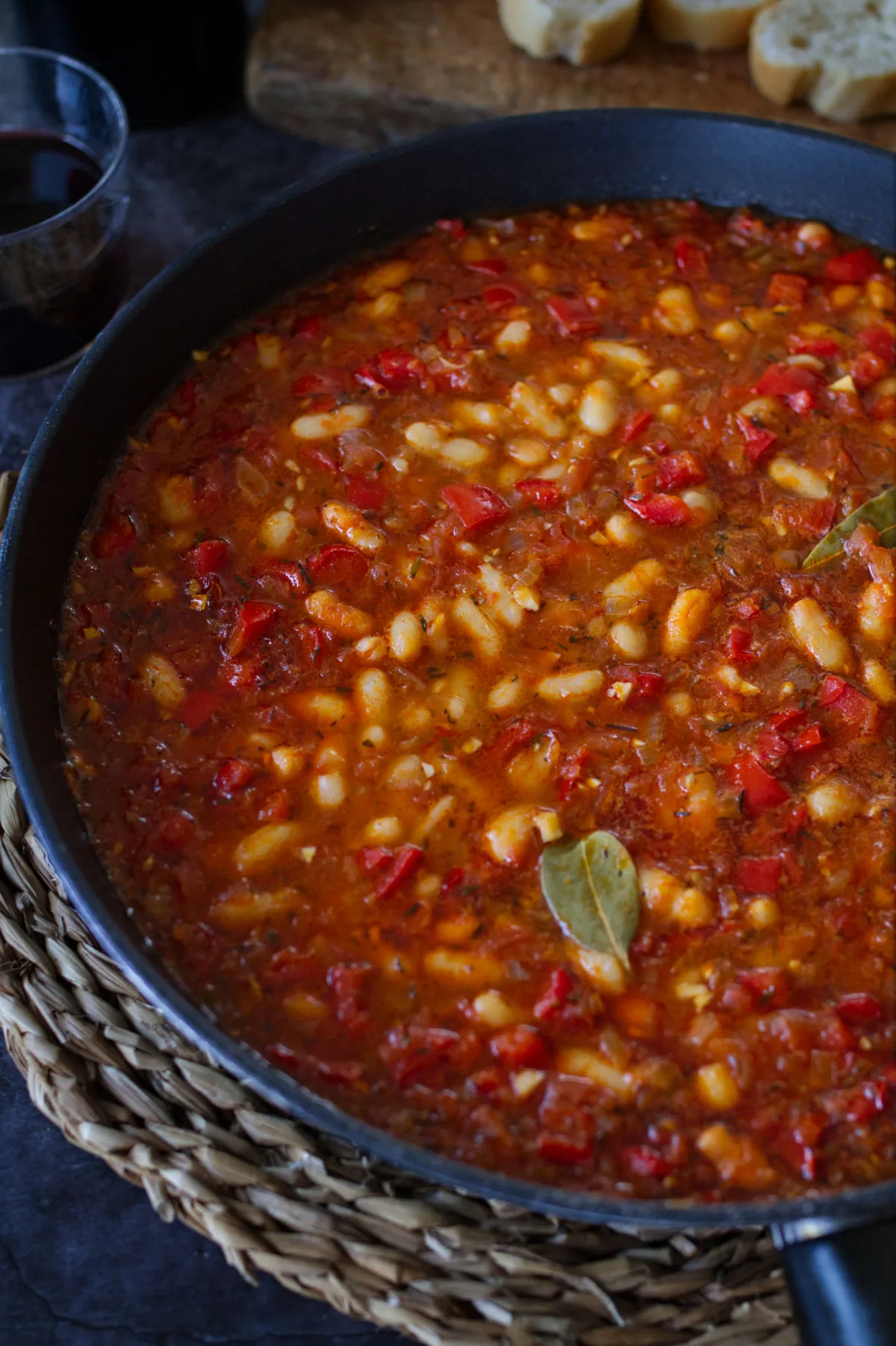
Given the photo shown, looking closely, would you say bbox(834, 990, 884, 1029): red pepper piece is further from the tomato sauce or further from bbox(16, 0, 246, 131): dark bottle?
bbox(16, 0, 246, 131): dark bottle

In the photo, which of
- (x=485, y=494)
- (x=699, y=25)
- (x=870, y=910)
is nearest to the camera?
(x=870, y=910)

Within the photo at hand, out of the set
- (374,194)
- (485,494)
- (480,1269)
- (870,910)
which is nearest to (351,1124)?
(480,1269)

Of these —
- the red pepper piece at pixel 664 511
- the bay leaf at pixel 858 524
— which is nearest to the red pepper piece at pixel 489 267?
the red pepper piece at pixel 664 511

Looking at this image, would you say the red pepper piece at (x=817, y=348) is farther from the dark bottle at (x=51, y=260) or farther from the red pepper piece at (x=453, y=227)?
the dark bottle at (x=51, y=260)

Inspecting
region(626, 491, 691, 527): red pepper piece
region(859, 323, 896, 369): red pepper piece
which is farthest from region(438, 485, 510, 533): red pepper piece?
region(859, 323, 896, 369): red pepper piece

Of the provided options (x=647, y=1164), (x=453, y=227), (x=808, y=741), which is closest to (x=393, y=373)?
(x=453, y=227)

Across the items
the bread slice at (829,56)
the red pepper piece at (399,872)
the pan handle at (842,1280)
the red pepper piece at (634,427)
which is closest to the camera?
the pan handle at (842,1280)

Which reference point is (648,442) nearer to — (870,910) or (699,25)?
(870,910)
